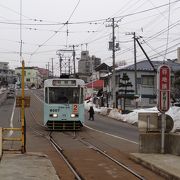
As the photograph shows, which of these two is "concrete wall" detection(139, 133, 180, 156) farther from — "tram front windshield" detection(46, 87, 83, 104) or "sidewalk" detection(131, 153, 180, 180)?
"tram front windshield" detection(46, 87, 83, 104)

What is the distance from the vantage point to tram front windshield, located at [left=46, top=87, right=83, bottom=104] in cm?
3012

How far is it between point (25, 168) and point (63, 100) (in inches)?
677

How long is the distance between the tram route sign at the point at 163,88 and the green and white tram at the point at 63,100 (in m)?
14.0

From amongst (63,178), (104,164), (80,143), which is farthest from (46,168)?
(80,143)

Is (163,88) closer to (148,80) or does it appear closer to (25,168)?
(25,168)

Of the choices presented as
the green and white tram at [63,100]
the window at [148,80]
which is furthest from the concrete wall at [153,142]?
the window at [148,80]

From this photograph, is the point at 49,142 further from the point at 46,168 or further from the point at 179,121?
the point at 179,121

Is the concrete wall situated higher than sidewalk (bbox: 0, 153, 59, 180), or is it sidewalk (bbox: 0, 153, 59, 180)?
the concrete wall

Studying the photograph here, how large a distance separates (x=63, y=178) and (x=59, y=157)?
4932 mm

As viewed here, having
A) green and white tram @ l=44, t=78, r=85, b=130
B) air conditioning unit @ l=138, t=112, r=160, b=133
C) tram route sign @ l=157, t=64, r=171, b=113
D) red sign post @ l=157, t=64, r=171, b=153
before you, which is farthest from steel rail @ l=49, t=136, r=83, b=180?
green and white tram @ l=44, t=78, r=85, b=130

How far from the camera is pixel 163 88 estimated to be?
1636cm

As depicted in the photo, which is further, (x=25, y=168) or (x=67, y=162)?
(x=67, y=162)

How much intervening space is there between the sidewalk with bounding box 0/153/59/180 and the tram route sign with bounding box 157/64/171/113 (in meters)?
4.23

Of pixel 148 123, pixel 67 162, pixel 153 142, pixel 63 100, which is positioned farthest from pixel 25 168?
pixel 63 100
